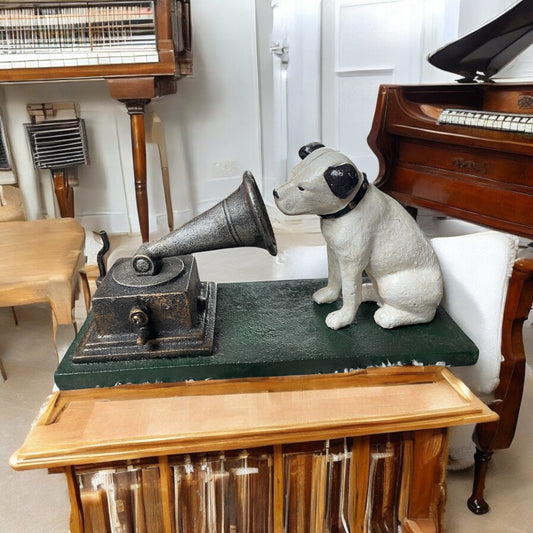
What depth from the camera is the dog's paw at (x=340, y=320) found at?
1073mm

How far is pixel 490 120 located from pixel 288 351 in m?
1.00

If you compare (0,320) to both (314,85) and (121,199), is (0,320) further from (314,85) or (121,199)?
(314,85)

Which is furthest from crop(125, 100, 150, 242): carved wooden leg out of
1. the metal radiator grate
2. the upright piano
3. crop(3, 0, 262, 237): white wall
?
crop(3, 0, 262, 237): white wall

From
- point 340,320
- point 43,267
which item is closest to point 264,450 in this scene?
point 340,320

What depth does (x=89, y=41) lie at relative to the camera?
2256 mm

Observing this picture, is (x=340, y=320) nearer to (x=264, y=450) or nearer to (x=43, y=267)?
(x=264, y=450)

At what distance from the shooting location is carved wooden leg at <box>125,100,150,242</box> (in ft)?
7.92

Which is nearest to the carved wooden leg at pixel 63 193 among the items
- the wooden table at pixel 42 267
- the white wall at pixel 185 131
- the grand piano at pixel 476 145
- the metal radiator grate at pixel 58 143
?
the metal radiator grate at pixel 58 143

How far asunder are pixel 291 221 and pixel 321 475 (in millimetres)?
2404

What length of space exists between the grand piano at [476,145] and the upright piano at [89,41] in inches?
40.0

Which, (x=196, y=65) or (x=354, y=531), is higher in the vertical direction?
(x=196, y=65)

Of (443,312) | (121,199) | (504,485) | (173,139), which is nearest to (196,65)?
(173,139)

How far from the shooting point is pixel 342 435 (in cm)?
88

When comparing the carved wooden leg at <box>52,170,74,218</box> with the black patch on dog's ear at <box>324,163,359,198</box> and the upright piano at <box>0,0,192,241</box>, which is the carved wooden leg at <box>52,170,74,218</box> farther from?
the black patch on dog's ear at <box>324,163,359,198</box>
